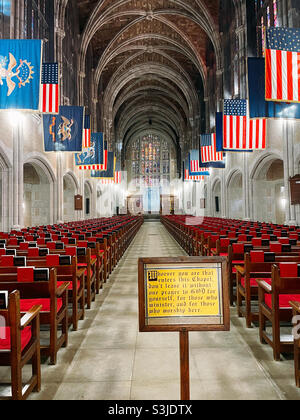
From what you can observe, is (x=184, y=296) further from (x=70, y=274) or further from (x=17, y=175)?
(x=17, y=175)

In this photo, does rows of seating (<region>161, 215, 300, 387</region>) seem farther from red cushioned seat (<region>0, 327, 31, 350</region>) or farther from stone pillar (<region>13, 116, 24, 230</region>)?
stone pillar (<region>13, 116, 24, 230</region>)

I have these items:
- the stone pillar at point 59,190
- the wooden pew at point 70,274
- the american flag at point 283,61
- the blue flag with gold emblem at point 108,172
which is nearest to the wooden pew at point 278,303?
the wooden pew at point 70,274

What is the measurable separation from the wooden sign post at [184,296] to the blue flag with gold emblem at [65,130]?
1218cm

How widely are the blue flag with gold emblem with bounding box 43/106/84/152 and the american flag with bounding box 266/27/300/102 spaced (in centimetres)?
828

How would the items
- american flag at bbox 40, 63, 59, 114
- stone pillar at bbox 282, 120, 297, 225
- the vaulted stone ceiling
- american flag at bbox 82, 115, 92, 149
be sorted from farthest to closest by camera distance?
the vaulted stone ceiling
american flag at bbox 82, 115, 92, 149
stone pillar at bbox 282, 120, 297, 225
american flag at bbox 40, 63, 59, 114

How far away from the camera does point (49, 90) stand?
10602mm

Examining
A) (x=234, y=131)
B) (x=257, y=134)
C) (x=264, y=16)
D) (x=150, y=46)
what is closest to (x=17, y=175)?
(x=234, y=131)

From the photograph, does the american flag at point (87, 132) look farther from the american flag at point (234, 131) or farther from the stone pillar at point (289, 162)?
the stone pillar at point (289, 162)

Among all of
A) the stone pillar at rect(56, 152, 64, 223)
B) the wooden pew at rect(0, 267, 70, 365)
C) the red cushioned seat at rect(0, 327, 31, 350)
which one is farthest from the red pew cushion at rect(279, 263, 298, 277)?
the stone pillar at rect(56, 152, 64, 223)

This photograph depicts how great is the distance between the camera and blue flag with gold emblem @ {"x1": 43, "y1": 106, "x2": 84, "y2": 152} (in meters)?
13.3
